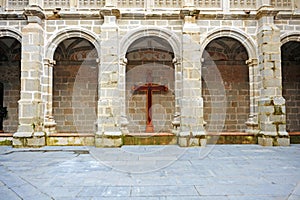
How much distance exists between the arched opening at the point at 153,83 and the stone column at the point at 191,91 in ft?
7.97

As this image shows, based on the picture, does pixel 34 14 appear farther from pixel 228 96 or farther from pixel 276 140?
pixel 276 140

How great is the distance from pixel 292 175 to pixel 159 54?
6243 millimetres

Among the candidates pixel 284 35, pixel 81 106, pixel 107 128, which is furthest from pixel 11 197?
pixel 284 35

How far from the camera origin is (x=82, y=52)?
8711 mm

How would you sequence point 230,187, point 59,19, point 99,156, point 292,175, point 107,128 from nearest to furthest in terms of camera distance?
point 230,187 < point 292,175 < point 99,156 < point 107,128 < point 59,19

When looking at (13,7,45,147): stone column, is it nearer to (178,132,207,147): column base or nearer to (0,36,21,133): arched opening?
(0,36,21,133): arched opening

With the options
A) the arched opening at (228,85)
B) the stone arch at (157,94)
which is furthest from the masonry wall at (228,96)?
the stone arch at (157,94)

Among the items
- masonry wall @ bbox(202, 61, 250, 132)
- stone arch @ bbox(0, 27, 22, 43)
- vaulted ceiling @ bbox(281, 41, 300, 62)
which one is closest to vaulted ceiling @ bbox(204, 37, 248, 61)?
masonry wall @ bbox(202, 61, 250, 132)

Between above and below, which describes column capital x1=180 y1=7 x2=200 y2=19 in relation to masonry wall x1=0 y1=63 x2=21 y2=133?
above

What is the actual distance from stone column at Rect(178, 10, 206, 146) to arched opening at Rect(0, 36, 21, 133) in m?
5.83

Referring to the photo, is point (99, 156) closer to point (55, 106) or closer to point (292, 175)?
point (292, 175)

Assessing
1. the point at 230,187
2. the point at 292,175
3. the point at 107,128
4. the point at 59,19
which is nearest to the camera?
the point at 230,187

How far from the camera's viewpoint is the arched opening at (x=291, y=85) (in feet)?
28.6

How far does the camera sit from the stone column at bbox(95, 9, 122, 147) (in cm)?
595
